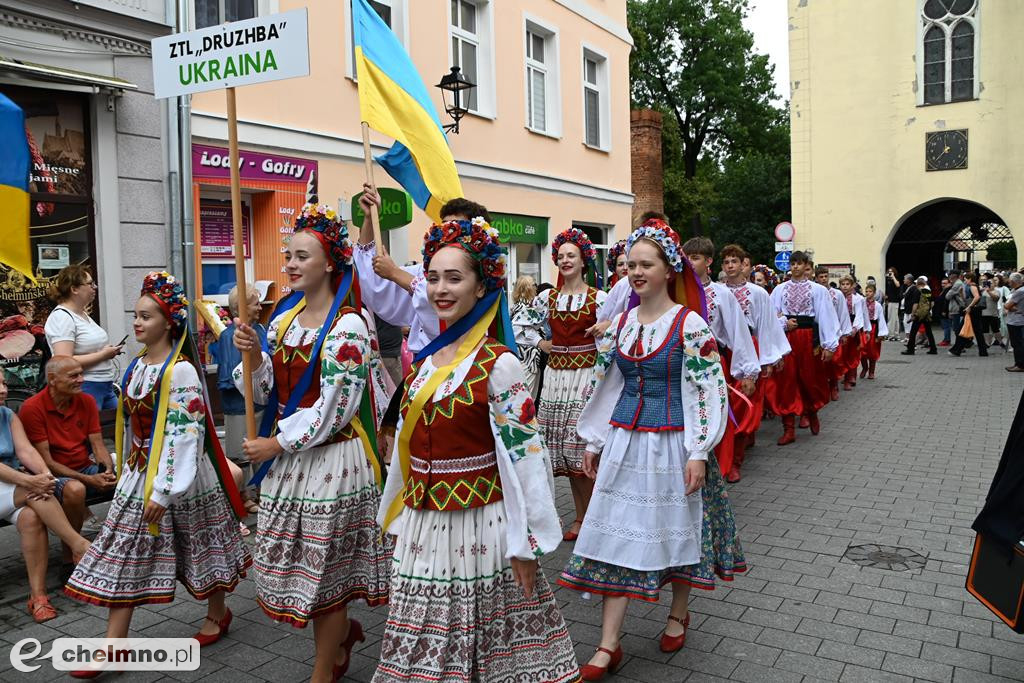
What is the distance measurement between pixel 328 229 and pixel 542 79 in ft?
47.5

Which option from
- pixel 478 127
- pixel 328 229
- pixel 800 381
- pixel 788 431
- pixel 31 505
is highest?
pixel 478 127

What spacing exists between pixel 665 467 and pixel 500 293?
4.65 feet

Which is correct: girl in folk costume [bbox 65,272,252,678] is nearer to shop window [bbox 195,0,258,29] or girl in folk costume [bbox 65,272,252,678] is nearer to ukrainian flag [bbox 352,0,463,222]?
ukrainian flag [bbox 352,0,463,222]

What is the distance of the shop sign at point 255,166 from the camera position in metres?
10.3

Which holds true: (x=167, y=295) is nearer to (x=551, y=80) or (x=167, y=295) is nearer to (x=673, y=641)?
(x=673, y=641)

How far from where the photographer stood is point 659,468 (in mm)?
4266

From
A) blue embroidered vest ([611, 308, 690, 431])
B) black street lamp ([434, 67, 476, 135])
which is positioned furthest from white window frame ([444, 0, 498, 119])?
blue embroidered vest ([611, 308, 690, 431])

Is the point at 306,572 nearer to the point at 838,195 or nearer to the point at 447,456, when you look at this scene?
the point at 447,456

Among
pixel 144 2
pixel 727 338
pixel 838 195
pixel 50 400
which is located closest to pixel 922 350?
pixel 838 195

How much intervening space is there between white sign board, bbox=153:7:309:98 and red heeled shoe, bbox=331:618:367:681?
255 centimetres

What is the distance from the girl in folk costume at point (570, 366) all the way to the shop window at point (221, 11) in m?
6.47

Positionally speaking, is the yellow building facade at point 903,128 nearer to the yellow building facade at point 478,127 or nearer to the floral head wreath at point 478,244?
the yellow building facade at point 478,127

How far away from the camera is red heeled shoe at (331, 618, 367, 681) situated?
4.08m

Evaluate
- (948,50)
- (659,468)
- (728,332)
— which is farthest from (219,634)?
(948,50)
